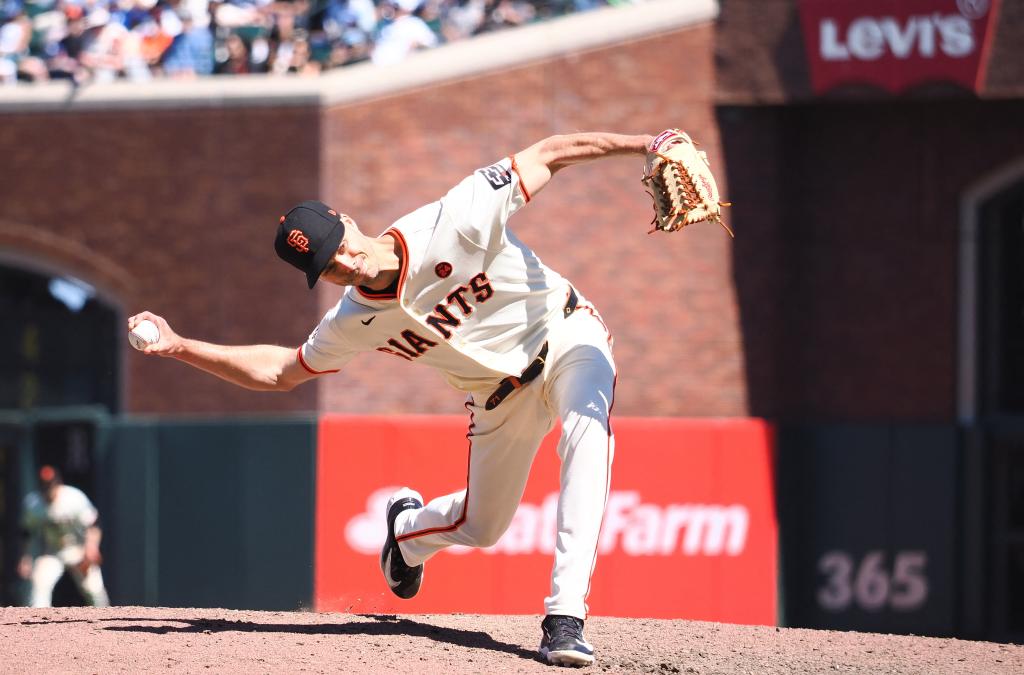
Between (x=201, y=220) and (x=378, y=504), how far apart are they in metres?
3.28

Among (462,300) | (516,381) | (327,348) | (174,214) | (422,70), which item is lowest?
(516,381)

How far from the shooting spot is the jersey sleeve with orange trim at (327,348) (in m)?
5.94

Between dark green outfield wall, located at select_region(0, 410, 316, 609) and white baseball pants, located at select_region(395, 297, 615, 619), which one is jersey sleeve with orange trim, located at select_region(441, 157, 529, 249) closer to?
white baseball pants, located at select_region(395, 297, 615, 619)

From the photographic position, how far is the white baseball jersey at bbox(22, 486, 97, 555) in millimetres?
13523

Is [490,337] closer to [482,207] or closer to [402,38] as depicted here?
[482,207]

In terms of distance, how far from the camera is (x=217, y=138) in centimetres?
1445

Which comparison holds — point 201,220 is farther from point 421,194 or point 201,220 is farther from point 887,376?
point 887,376

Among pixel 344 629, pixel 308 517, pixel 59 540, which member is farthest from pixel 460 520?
pixel 59 540

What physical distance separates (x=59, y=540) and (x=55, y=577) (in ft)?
1.10

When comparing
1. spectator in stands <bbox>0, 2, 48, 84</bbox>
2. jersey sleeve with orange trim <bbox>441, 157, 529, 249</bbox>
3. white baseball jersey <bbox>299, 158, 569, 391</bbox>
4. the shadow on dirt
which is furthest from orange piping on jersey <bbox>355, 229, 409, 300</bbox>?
spectator in stands <bbox>0, 2, 48, 84</bbox>

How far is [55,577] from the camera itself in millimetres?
13617

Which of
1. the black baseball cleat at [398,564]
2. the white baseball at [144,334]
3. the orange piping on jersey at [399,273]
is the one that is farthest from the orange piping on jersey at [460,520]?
the white baseball at [144,334]

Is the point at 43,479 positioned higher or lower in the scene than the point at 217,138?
lower

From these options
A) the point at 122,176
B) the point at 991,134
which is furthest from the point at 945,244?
the point at 122,176
